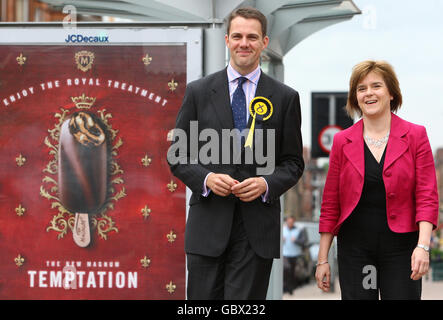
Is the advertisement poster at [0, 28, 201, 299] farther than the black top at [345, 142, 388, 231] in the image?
Yes

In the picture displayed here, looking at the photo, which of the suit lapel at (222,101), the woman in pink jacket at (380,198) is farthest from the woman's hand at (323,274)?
the suit lapel at (222,101)

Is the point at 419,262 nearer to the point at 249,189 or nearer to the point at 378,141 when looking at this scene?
the point at 378,141

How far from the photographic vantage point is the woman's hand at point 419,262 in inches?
161

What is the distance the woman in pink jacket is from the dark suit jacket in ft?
0.96

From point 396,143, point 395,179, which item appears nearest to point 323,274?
point 395,179

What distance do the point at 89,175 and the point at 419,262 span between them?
2.11 meters

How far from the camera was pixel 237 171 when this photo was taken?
13.5 ft

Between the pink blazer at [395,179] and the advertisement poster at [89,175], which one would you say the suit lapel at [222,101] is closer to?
the pink blazer at [395,179]

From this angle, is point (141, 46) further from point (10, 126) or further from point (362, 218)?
point (362, 218)

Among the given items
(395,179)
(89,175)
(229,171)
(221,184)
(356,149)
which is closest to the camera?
(221,184)

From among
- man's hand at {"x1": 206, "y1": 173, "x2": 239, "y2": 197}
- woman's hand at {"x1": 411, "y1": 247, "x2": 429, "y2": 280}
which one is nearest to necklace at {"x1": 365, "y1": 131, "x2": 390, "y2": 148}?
woman's hand at {"x1": 411, "y1": 247, "x2": 429, "y2": 280}

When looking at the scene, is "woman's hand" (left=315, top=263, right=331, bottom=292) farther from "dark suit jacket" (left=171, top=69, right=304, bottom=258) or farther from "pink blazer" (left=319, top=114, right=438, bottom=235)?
"dark suit jacket" (left=171, top=69, right=304, bottom=258)

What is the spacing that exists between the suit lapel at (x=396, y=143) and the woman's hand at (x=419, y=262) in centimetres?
41

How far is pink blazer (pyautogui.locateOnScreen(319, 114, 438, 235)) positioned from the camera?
165 inches
